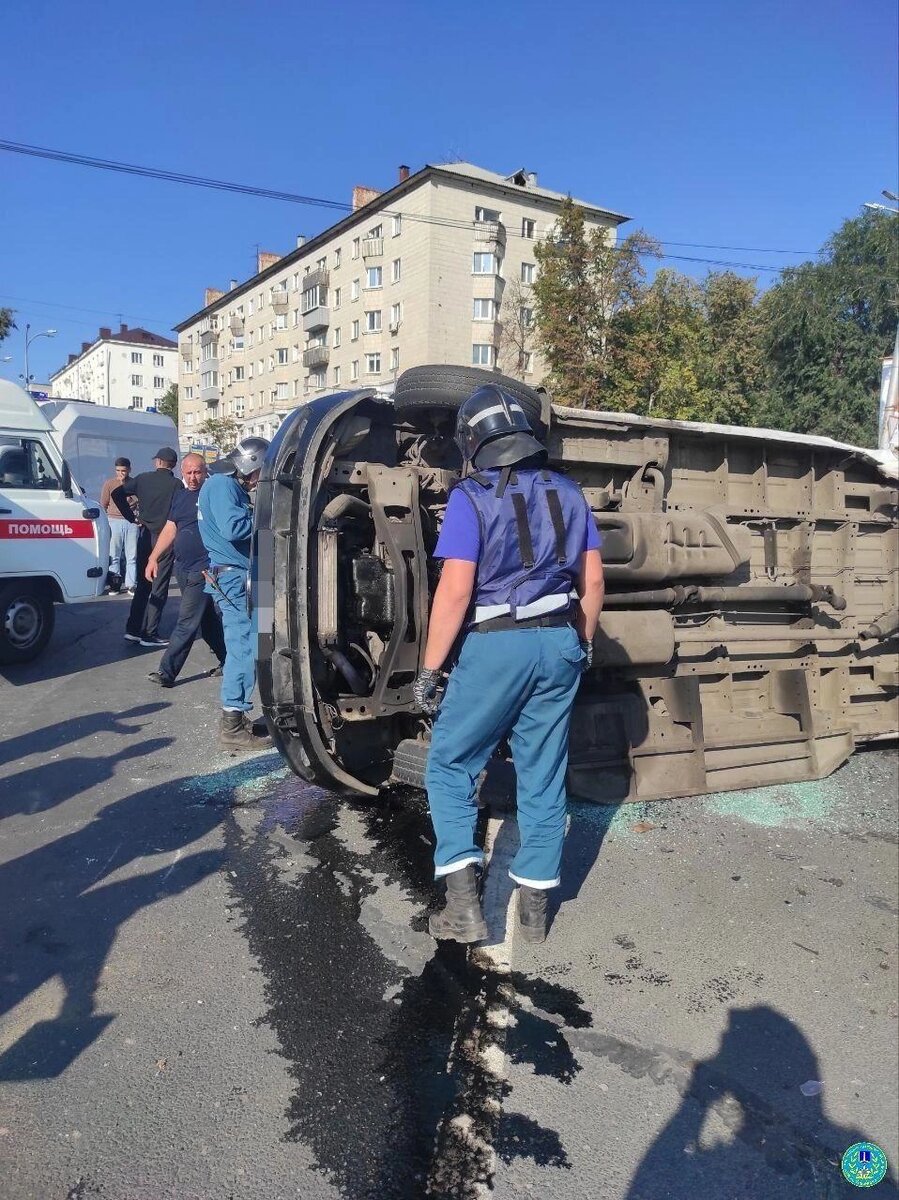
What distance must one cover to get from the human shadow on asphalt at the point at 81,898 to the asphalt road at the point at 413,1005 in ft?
0.04

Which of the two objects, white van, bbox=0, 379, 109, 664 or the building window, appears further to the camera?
the building window

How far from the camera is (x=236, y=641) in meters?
5.37

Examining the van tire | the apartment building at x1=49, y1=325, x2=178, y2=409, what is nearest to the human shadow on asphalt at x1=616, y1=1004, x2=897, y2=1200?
the van tire

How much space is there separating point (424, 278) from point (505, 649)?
1593 inches

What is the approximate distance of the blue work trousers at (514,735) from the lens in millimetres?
3111

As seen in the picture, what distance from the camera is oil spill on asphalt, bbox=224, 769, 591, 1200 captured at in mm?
2225

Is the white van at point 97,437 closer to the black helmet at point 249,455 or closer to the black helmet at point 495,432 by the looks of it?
the black helmet at point 249,455

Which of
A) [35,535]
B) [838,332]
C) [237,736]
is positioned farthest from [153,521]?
[838,332]

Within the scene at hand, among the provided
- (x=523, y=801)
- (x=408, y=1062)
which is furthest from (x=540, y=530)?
(x=408, y=1062)

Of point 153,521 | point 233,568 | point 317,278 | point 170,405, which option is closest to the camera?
point 233,568

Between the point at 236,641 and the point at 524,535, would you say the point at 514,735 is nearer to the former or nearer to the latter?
the point at 524,535

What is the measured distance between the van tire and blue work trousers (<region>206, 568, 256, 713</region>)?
6.08 ft

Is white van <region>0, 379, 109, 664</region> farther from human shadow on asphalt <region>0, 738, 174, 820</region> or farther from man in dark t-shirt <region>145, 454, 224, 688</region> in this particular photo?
human shadow on asphalt <region>0, 738, 174, 820</region>

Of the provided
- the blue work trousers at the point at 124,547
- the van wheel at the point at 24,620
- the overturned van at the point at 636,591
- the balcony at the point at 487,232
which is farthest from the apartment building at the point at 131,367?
the overturned van at the point at 636,591
